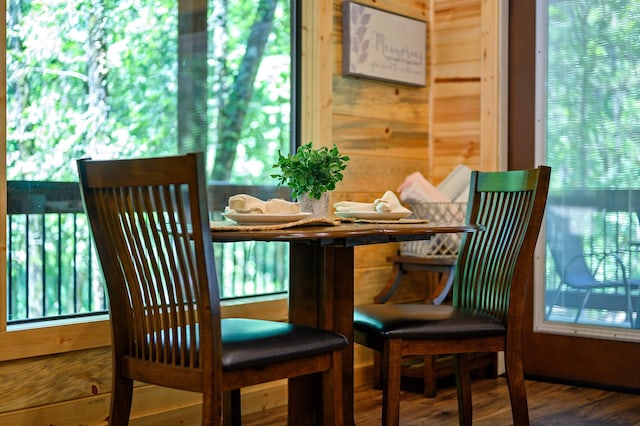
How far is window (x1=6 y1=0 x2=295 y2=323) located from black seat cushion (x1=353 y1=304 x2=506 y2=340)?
0.89m

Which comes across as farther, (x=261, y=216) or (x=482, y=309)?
(x=482, y=309)

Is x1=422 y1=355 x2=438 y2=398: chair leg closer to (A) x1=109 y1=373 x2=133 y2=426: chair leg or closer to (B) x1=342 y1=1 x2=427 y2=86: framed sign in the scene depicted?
(B) x1=342 y1=1 x2=427 y2=86: framed sign

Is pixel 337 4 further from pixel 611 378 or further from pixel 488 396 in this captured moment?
pixel 611 378

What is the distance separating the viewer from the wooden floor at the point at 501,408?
314 cm

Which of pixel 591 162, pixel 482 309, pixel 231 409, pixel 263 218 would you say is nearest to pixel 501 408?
pixel 482 309

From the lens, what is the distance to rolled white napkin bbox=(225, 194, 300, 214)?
233 centimetres

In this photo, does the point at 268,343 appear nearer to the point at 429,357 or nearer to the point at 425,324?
the point at 425,324

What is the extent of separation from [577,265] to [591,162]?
18.0 inches

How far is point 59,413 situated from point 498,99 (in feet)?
7.72

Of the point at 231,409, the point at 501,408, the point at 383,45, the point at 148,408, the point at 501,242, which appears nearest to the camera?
the point at 231,409

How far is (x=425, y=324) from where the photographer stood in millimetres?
2506

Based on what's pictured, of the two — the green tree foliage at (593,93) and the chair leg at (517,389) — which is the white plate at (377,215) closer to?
the chair leg at (517,389)

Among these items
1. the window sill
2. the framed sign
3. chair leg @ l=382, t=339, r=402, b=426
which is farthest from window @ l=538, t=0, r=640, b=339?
the window sill

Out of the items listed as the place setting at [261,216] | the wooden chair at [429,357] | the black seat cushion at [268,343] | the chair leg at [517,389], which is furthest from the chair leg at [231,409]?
the wooden chair at [429,357]
